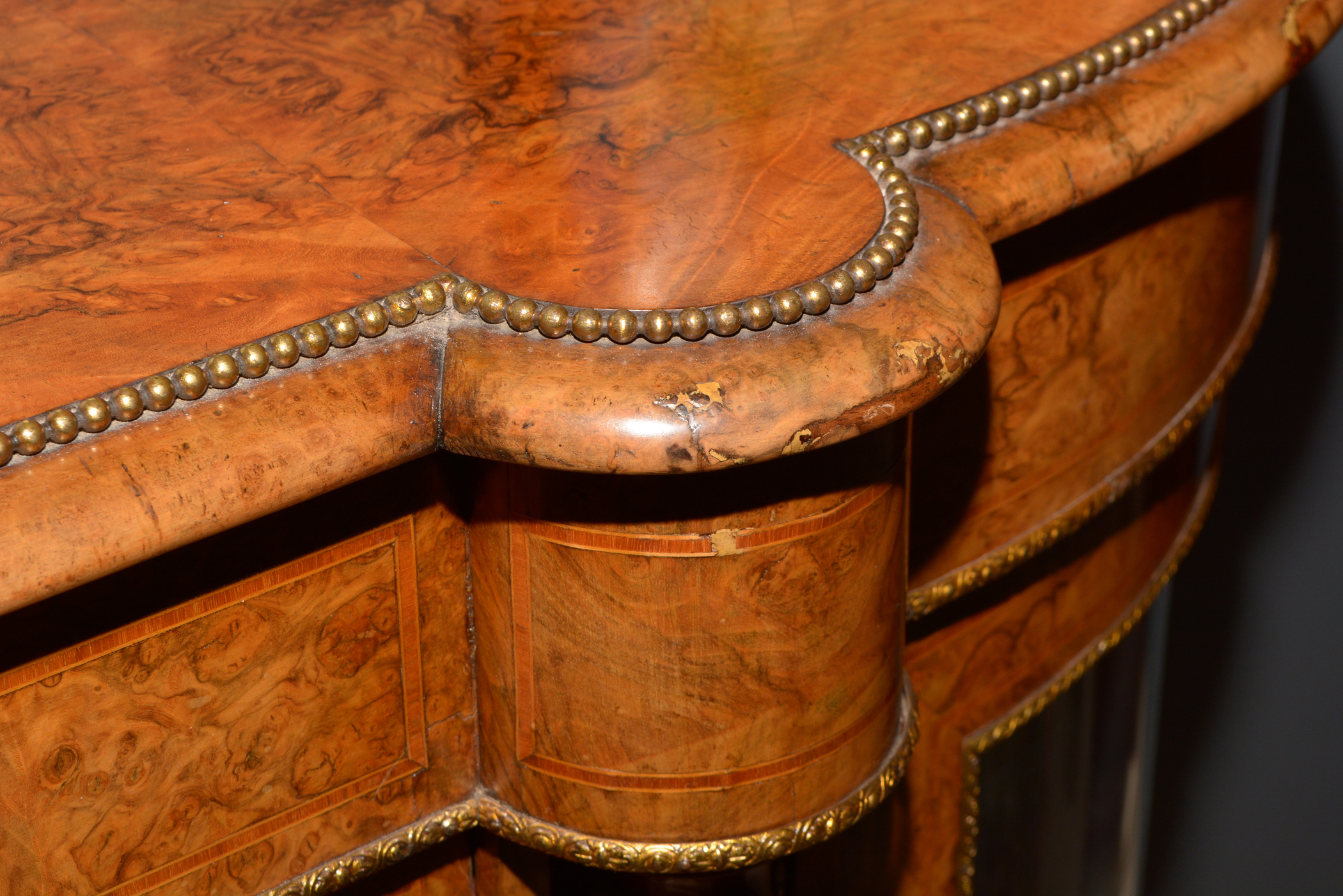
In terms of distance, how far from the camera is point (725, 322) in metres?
0.53

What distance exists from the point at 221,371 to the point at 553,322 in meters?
0.12

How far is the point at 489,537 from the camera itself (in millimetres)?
598

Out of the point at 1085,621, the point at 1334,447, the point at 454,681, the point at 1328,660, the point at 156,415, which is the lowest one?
the point at 1328,660

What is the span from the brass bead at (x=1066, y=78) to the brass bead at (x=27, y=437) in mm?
481

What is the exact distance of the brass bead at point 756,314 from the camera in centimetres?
53

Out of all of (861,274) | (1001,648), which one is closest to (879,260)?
(861,274)

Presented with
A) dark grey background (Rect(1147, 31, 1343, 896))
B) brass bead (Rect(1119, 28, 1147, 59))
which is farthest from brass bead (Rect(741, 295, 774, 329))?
dark grey background (Rect(1147, 31, 1343, 896))

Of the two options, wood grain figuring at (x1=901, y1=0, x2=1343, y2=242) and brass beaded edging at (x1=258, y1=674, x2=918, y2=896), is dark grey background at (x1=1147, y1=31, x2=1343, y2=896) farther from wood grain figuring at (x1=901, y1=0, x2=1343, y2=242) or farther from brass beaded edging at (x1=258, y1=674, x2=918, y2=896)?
brass beaded edging at (x1=258, y1=674, x2=918, y2=896)

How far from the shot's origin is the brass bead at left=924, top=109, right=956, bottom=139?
678mm

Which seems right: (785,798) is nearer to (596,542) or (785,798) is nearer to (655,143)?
(596,542)

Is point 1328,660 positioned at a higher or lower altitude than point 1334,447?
lower

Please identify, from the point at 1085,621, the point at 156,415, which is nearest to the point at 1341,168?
the point at 1085,621

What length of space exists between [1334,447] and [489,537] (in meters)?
Result: 1.19

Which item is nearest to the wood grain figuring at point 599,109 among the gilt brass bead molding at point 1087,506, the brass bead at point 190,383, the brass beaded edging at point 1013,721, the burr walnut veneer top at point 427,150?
the burr walnut veneer top at point 427,150
